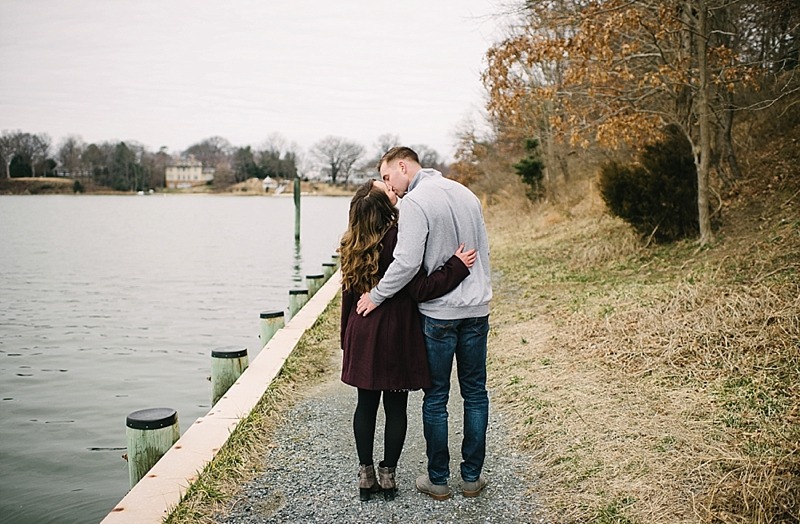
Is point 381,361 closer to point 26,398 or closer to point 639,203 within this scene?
point 26,398

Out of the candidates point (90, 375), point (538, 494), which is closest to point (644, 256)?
point (538, 494)

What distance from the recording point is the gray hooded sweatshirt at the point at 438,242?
393cm

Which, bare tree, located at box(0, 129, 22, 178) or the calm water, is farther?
bare tree, located at box(0, 129, 22, 178)

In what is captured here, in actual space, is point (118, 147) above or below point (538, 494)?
above

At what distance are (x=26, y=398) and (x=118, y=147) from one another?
97.7 metres

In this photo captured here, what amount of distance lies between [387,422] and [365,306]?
74 cm

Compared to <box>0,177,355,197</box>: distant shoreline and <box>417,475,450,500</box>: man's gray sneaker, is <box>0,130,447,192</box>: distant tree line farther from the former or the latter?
<box>417,475,450,500</box>: man's gray sneaker

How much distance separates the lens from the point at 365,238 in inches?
162

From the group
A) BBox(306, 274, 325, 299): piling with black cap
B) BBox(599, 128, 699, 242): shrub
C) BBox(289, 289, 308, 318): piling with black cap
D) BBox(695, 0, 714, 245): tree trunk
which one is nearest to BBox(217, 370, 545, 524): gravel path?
BBox(289, 289, 308, 318): piling with black cap

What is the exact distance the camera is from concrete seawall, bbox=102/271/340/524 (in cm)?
390

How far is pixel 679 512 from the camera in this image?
3.76 metres

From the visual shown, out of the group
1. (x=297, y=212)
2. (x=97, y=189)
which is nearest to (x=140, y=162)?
(x=97, y=189)

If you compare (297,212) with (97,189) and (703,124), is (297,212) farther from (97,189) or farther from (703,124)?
(97,189)

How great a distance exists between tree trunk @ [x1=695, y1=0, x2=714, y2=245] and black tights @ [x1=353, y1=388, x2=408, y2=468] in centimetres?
804
